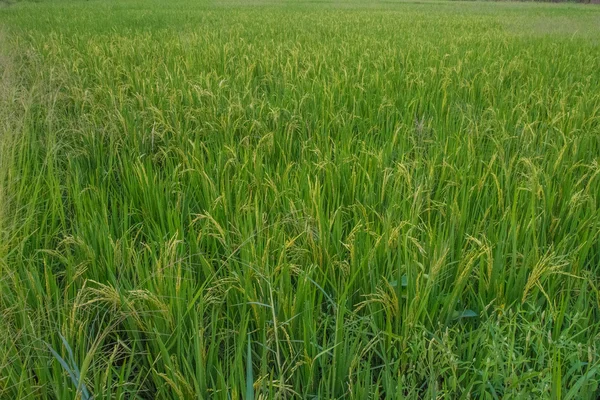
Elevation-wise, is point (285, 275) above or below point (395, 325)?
above

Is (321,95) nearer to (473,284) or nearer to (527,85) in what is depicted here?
(527,85)

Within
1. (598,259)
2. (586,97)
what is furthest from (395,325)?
(586,97)

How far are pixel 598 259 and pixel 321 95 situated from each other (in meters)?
2.00

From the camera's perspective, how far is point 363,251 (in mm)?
1496

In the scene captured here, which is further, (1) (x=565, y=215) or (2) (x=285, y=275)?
(1) (x=565, y=215)

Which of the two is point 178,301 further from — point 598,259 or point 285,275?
point 598,259

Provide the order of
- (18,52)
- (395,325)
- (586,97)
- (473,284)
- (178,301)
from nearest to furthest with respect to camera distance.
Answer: (178,301), (395,325), (473,284), (586,97), (18,52)

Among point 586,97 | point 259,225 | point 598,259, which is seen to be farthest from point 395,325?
point 586,97

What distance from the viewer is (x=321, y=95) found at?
129 inches

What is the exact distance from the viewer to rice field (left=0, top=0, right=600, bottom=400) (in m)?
1.08

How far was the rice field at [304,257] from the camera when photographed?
108 centimetres

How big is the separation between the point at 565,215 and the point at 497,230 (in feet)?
1.16

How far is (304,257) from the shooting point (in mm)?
1504

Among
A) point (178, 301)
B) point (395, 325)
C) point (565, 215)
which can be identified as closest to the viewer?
point (178, 301)
